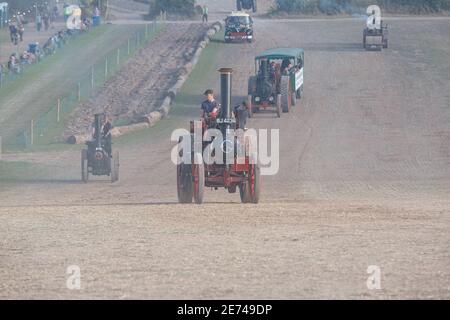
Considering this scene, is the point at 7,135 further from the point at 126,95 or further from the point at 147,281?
the point at 147,281

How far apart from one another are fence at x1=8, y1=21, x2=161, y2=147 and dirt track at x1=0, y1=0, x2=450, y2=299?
12.5 ft

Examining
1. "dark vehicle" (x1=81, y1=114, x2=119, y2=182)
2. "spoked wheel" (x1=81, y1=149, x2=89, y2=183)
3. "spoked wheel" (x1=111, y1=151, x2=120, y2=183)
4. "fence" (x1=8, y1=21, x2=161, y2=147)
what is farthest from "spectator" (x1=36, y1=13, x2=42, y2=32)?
"spoked wheel" (x1=111, y1=151, x2=120, y2=183)

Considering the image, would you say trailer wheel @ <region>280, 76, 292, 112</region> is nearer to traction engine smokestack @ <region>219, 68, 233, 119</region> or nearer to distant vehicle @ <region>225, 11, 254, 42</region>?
distant vehicle @ <region>225, 11, 254, 42</region>

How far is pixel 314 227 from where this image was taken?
15586 mm

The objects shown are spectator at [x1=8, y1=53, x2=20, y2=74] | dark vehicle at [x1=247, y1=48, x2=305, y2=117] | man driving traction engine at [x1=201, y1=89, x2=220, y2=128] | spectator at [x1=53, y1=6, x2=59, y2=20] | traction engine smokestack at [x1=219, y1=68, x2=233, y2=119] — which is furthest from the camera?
spectator at [x1=53, y1=6, x2=59, y2=20]

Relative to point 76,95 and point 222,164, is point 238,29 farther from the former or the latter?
point 222,164

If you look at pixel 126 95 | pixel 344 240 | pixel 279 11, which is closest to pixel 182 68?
pixel 126 95

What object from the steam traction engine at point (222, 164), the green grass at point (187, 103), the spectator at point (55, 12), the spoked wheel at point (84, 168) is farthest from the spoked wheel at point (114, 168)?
the spectator at point (55, 12)

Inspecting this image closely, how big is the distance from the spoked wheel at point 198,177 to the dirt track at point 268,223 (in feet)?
1.05

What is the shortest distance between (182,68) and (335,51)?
1038 centimetres

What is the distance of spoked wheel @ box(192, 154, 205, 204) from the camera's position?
19.2 m

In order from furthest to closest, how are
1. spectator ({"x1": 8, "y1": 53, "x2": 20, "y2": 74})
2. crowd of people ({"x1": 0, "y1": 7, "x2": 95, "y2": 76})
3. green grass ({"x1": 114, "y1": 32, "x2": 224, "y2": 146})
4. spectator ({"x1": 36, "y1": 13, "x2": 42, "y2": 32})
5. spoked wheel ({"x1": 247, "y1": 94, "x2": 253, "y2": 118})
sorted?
spectator ({"x1": 36, "y1": 13, "x2": 42, "y2": 32}) < crowd of people ({"x1": 0, "y1": 7, "x2": 95, "y2": 76}) < spectator ({"x1": 8, "y1": 53, "x2": 20, "y2": 74}) < spoked wheel ({"x1": 247, "y1": 94, "x2": 253, "y2": 118}) < green grass ({"x1": 114, "y1": 32, "x2": 224, "y2": 146})

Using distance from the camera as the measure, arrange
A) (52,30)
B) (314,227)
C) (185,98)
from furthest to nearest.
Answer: (52,30)
(185,98)
(314,227)

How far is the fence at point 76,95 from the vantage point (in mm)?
38219
